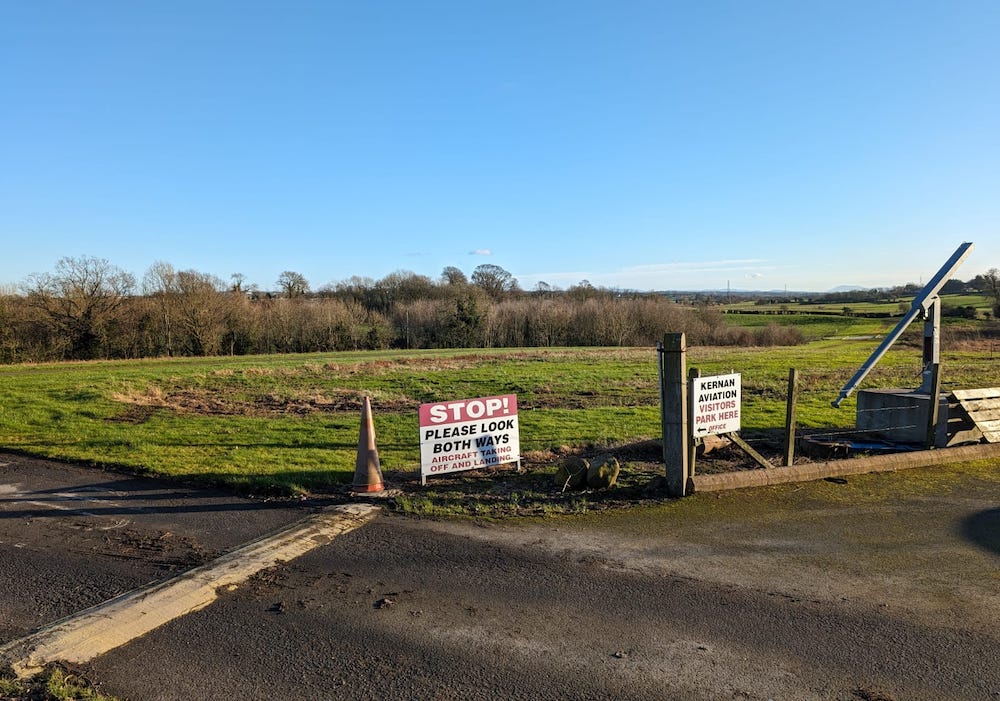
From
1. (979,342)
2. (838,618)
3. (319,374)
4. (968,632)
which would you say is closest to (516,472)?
(838,618)

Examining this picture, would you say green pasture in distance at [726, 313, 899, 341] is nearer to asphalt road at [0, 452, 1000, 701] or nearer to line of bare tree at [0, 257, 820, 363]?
line of bare tree at [0, 257, 820, 363]

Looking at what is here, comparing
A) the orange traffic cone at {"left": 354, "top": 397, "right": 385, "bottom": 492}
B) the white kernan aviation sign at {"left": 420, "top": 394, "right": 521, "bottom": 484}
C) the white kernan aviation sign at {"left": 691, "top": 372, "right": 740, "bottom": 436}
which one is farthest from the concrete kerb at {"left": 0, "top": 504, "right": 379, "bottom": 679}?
the white kernan aviation sign at {"left": 691, "top": 372, "right": 740, "bottom": 436}

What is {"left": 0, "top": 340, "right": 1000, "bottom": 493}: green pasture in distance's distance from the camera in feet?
34.6

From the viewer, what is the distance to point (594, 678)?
4195mm

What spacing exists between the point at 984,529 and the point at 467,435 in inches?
228

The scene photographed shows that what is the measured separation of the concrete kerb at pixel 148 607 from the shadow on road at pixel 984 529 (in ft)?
20.4

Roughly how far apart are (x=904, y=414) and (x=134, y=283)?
52.3 m

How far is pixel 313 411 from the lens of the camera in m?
16.7

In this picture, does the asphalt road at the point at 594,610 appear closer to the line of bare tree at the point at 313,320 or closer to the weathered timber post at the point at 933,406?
the weathered timber post at the point at 933,406

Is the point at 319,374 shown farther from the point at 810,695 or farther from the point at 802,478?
the point at 810,695

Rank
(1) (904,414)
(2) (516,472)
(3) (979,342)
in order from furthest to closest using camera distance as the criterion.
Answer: (3) (979,342)
(1) (904,414)
(2) (516,472)

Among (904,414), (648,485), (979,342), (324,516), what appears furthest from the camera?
(979,342)

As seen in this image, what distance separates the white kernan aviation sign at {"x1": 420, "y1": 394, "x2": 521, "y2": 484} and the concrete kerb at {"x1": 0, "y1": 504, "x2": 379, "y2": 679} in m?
1.86

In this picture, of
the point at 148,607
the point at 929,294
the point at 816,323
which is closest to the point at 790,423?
the point at 929,294
